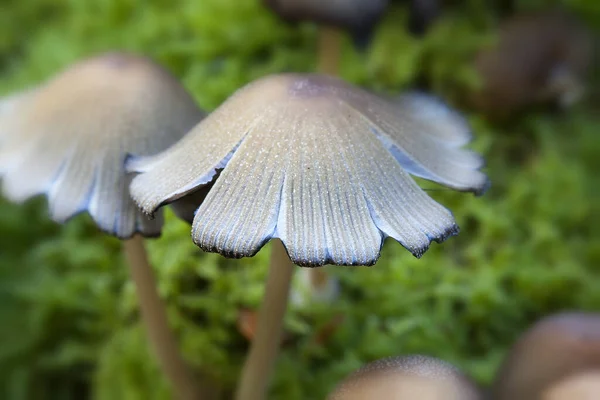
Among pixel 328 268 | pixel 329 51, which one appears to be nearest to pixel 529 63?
pixel 329 51

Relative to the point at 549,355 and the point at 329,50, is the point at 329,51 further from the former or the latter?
the point at 549,355

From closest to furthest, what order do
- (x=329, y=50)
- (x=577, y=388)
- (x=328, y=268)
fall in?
1. (x=577, y=388)
2. (x=328, y=268)
3. (x=329, y=50)

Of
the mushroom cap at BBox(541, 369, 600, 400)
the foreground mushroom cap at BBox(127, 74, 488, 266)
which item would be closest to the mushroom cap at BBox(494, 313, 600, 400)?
the mushroom cap at BBox(541, 369, 600, 400)

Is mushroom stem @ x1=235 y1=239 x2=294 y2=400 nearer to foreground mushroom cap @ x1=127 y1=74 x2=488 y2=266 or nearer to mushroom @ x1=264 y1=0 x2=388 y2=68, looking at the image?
foreground mushroom cap @ x1=127 y1=74 x2=488 y2=266

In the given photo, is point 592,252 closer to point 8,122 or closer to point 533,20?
point 533,20

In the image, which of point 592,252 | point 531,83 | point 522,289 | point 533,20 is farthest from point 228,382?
point 533,20

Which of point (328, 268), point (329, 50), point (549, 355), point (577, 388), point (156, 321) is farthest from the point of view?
point (329, 50)

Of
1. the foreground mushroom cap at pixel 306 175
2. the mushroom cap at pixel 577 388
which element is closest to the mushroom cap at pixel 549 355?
the mushroom cap at pixel 577 388
